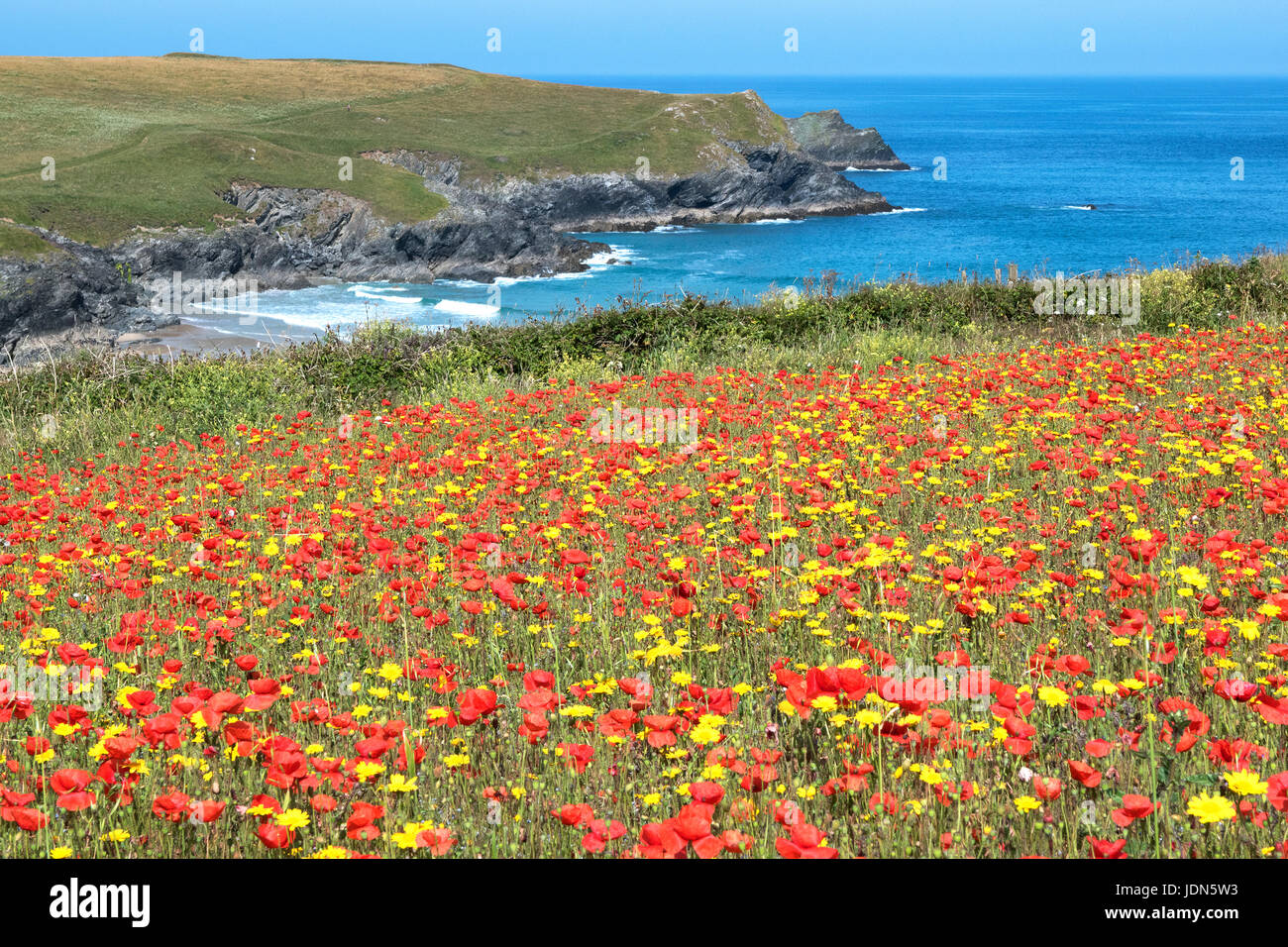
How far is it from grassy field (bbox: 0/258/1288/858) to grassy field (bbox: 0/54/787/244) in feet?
189

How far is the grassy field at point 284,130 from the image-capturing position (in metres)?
62.7

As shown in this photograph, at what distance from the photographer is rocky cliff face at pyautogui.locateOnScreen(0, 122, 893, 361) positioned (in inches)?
1784

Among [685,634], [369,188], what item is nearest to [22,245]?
[369,188]

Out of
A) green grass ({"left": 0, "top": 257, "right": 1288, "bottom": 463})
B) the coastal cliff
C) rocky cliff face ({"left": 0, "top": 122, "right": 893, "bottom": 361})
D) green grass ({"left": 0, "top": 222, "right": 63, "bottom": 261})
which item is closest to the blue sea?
rocky cliff face ({"left": 0, "top": 122, "right": 893, "bottom": 361})

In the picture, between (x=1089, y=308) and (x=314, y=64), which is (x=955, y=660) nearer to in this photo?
(x=1089, y=308)

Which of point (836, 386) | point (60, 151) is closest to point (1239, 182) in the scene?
point (60, 151)

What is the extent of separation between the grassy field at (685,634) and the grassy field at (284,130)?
189 feet

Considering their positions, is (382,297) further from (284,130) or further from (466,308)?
(284,130)

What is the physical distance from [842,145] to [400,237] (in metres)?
80.3

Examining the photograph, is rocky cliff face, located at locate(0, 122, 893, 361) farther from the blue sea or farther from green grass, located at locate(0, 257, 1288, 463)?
green grass, located at locate(0, 257, 1288, 463)

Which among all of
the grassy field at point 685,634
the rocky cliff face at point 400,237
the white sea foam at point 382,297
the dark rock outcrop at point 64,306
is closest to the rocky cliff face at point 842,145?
the rocky cliff face at point 400,237

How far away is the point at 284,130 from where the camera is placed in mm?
87688

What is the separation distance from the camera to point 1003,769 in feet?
10.7
